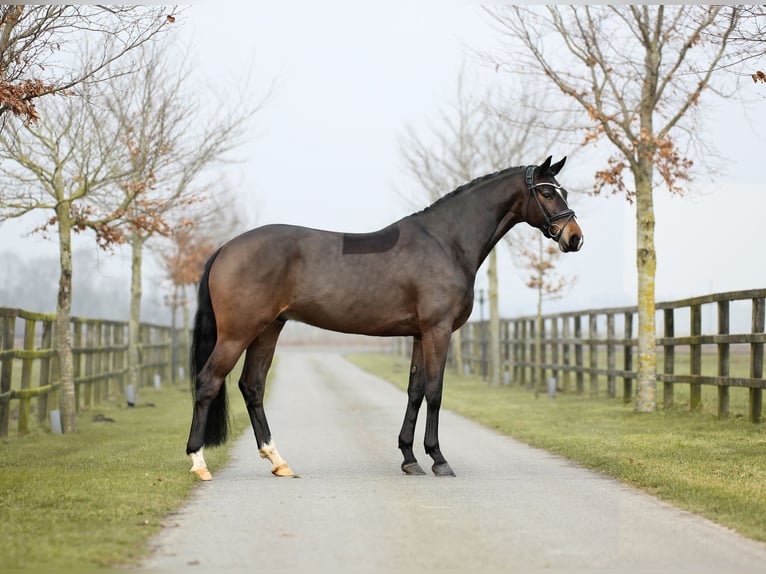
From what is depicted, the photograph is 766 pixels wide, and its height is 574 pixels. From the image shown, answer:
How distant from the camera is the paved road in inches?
187

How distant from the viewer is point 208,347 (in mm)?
8336

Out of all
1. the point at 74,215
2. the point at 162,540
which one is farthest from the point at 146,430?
the point at 162,540

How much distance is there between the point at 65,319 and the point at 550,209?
25.0 feet

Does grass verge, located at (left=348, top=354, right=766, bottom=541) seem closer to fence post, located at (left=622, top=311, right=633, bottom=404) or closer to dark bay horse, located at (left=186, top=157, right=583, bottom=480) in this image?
fence post, located at (left=622, top=311, right=633, bottom=404)

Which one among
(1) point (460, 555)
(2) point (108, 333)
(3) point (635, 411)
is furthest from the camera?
(2) point (108, 333)

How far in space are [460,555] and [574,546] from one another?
0.67 metres

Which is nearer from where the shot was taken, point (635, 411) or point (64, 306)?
point (64, 306)

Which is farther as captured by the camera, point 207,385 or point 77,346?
point 77,346

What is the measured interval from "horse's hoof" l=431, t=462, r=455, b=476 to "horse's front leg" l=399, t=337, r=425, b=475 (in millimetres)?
126

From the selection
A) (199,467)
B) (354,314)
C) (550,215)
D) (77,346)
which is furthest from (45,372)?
(550,215)

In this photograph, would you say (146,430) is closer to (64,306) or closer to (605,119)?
(64,306)

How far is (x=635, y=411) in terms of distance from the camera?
1443 centimetres

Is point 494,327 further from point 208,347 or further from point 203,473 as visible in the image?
point 203,473

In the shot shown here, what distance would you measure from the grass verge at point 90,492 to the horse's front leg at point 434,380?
1972 millimetres
